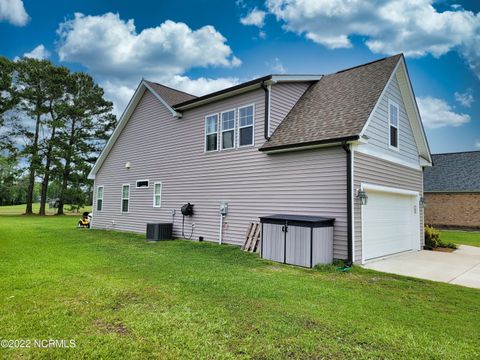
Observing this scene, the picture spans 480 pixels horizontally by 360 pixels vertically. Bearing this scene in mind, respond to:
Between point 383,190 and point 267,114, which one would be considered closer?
point 383,190

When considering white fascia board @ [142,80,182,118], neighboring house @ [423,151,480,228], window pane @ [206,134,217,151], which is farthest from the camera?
neighboring house @ [423,151,480,228]

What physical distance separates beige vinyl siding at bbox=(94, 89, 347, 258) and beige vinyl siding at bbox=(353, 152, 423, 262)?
1.23 ft

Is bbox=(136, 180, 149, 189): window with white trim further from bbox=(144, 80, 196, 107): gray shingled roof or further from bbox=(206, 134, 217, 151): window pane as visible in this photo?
bbox=(206, 134, 217, 151): window pane

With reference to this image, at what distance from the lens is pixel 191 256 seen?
8570mm

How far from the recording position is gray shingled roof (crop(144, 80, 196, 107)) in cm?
→ 1369

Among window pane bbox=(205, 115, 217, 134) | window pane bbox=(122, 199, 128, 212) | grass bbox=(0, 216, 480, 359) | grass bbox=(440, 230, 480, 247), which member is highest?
window pane bbox=(205, 115, 217, 134)

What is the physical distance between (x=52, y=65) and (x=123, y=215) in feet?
72.3

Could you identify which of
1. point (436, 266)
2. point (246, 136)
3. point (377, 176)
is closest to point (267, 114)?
point (246, 136)

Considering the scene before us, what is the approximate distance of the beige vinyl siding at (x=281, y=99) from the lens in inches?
397

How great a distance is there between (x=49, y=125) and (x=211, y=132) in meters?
23.6

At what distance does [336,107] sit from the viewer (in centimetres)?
934

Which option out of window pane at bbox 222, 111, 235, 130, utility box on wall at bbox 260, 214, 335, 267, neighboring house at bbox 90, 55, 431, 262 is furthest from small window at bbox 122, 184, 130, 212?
utility box on wall at bbox 260, 214, 335, 267

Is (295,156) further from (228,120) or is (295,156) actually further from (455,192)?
(455,192)

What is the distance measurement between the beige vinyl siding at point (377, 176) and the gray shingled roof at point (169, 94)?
27.4ft
